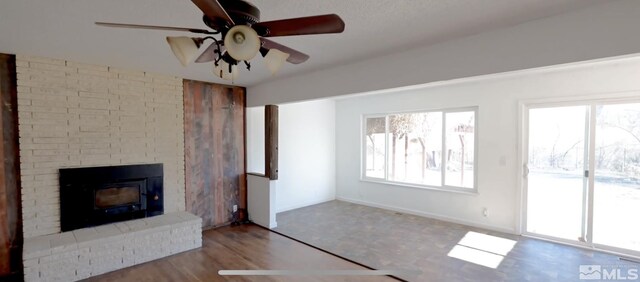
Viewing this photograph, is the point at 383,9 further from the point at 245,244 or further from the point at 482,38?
the point at 245,244

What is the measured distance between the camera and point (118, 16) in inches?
78.0

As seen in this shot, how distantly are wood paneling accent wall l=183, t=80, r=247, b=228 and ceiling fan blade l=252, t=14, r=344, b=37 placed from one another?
10.3 ft

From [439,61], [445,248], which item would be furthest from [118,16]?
[445,248]

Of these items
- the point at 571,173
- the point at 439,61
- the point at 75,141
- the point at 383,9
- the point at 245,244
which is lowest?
the point at 245,244

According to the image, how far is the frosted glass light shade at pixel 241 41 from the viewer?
1331mm

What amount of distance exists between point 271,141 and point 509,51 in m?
3.35

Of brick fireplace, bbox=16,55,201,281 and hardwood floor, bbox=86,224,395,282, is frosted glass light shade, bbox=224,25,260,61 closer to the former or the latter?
hardwood floor, bbox=86,224,395,282

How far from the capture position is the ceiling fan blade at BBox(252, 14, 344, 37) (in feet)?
4.63

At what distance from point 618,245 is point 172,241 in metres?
5.46

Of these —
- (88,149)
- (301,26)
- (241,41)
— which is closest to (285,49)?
(301,26)

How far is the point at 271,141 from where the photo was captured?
459 cm

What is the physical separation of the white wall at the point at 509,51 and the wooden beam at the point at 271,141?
4.25 feet

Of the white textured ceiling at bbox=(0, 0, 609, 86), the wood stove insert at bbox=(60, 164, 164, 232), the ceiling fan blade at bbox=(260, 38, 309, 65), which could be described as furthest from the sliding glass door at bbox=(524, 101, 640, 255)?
the wood stove insert at bbox=(60, 164, 164, 232)

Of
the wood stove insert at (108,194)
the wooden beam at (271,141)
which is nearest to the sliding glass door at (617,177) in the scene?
the wooden beam at (271,141)
